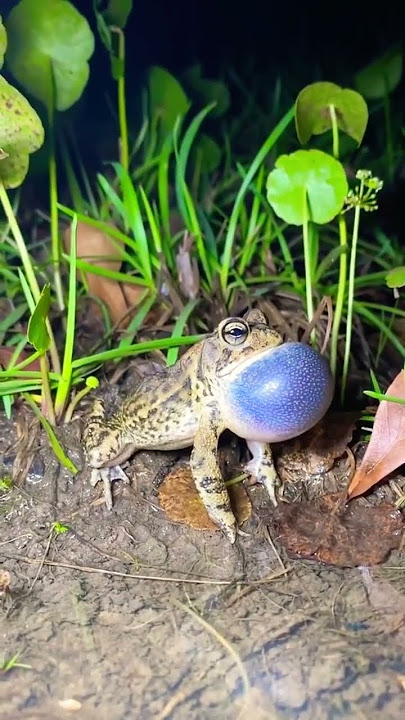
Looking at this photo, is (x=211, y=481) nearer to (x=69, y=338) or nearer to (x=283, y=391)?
(x=283, y=391)

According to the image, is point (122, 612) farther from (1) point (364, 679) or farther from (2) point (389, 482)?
(2) point (389, 482)

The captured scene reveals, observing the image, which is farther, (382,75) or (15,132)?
(382,75)

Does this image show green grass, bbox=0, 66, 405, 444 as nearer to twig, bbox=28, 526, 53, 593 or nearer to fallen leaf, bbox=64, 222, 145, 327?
fallen leaf, bbox=64, 222, 145, 327

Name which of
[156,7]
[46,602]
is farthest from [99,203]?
[46,602]

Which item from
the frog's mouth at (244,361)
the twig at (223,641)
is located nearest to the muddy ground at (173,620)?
the twig at (223,641)

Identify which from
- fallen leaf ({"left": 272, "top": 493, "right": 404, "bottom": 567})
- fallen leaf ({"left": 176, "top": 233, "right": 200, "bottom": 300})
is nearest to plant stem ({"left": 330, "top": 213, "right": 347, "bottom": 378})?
fallen leaf ({"left": 272, "top": 493, "right": 404, "bottom": 567})

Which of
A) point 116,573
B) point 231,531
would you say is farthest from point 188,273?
point 116,573

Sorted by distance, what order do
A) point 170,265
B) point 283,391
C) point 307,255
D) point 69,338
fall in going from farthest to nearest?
point 170,265 < point 307,255 < point 69,338 < point 283,391
